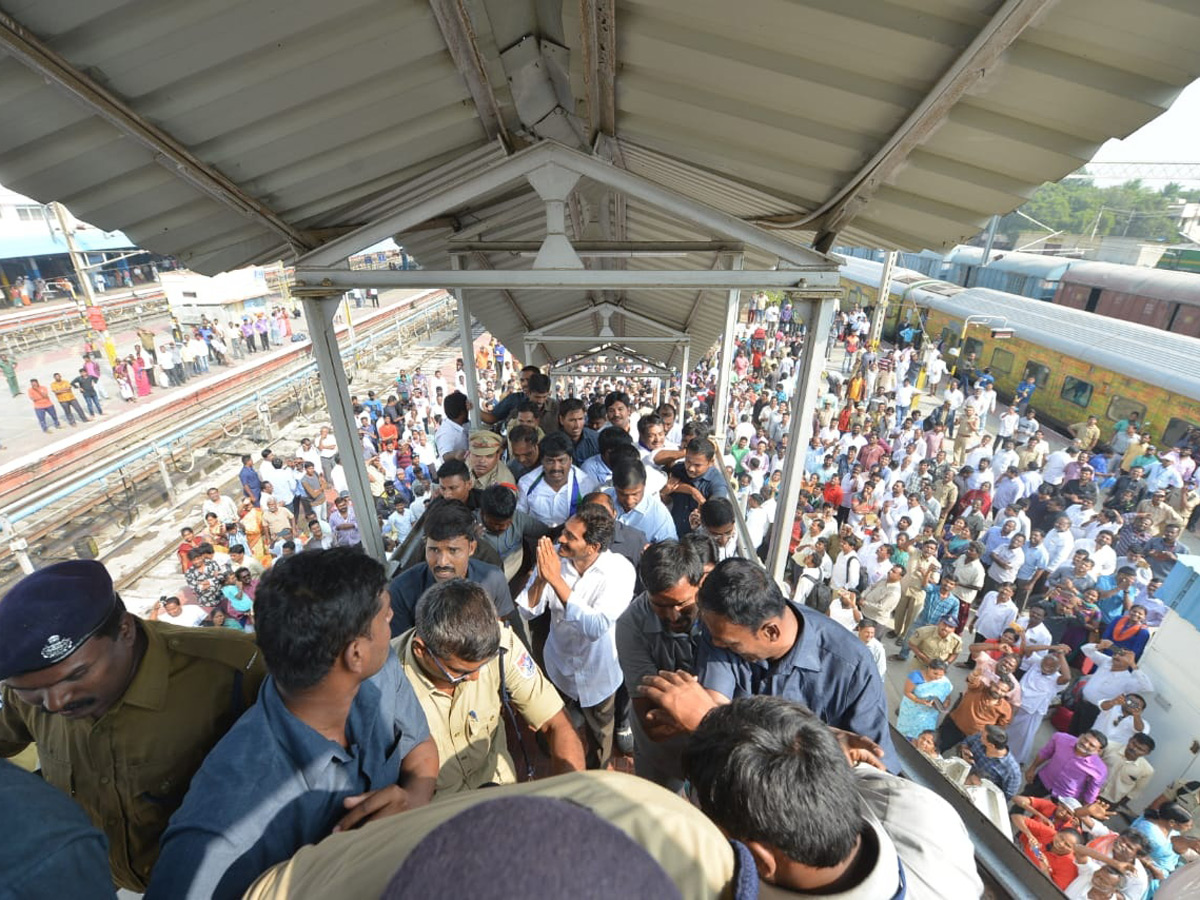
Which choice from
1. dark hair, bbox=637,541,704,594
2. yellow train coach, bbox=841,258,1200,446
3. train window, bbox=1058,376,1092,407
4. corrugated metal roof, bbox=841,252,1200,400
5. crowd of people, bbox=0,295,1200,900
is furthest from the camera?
train window, bbox=1058,376,1092,407

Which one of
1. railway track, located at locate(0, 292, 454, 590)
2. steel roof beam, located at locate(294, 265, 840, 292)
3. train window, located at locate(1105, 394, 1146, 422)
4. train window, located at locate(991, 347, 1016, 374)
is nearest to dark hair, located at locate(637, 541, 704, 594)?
steel roof beam, located at locate(294, 265, 840, 292)

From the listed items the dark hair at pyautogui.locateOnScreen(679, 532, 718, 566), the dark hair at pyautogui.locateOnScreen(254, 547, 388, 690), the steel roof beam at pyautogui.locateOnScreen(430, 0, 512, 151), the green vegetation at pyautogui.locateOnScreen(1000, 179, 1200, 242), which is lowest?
the dark hair at pyautogui.locateOnScreen(679, 532, 718, 566)

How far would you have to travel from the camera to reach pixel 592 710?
10.5 ft

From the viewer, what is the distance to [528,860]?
678mm

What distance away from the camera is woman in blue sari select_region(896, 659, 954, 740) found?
18.1ft

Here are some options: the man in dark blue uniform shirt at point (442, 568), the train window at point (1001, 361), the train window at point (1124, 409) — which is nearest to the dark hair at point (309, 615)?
the man in dark blue uniform shirt at point (442, 568)

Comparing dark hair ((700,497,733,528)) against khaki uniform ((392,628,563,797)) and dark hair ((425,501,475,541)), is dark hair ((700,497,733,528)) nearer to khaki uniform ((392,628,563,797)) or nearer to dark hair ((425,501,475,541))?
dark hair ((425,501,475,541))

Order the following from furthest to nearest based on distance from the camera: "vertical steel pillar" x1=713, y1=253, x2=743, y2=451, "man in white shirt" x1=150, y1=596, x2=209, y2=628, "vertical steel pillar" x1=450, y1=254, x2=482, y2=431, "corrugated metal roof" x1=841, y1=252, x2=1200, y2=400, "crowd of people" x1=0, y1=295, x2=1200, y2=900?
"corrugated metal roof" x1=841, y1=252, x2=1200, y2=400 → "man in white shirt" x1=150, y1=596, x2=209, y2=628 → "vertical steel pillar" x1=713, y1=253, x2=743, y2=451 → "vertical steel pillar" x1=450, y1=254, x2=482, y2=431 → "crowd of people" x1=0, y1=295, x2=1200, y2=900

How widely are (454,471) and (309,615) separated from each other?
2.41m

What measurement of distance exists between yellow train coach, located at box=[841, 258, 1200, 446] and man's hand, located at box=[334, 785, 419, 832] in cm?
1203

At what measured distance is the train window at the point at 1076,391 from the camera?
14.9 meters

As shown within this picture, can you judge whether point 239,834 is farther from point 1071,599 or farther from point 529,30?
point 1071,599

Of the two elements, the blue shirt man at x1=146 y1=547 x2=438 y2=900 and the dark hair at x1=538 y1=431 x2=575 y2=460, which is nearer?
the blue shirt man at x1=146 y1=547 x2=438 y2=900

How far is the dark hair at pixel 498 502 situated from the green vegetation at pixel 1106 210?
6104cm
